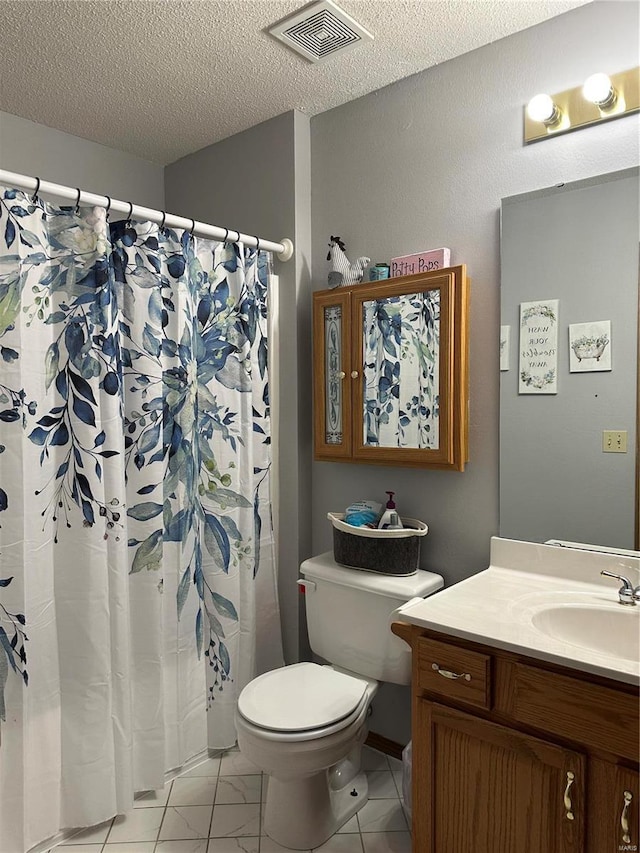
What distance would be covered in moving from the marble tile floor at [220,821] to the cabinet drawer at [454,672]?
706 millimetres

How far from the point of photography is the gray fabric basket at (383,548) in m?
2.09

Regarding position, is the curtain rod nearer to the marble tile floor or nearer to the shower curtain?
the shower curtain

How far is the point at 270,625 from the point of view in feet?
8.21

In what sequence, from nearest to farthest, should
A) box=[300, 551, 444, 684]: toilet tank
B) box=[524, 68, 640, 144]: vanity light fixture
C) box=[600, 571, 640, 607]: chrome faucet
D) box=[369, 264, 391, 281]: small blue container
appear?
1. box=[600, 571, 640, 607]: chrome faucet
2. box=[524, 68, 640, 144]: vanity light fixture
3. box=[300, 551, 444, 684]: toilet tank
4. box=[369, 264, 391, 281]: small blue container

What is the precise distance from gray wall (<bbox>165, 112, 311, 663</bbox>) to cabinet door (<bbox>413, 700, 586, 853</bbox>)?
3.36 ft

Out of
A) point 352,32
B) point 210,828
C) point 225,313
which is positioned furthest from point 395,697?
point 352,32

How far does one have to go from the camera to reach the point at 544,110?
1.81 meters

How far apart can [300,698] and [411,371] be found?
1.11 metres

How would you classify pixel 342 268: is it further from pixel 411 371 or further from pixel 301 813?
pixel 301 813

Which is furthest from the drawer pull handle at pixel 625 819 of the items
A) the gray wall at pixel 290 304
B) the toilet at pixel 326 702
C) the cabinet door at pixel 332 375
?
the gray wall at pixel 290 304

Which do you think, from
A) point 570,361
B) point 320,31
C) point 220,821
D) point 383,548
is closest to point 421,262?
point 570,361

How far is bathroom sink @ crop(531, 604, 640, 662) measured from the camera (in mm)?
1542

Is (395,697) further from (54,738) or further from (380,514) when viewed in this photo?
(54,738)

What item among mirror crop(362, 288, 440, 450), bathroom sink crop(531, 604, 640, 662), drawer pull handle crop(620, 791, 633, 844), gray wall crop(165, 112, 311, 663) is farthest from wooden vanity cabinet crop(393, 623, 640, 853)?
gray wall crop(165, 112, 311, 663)
